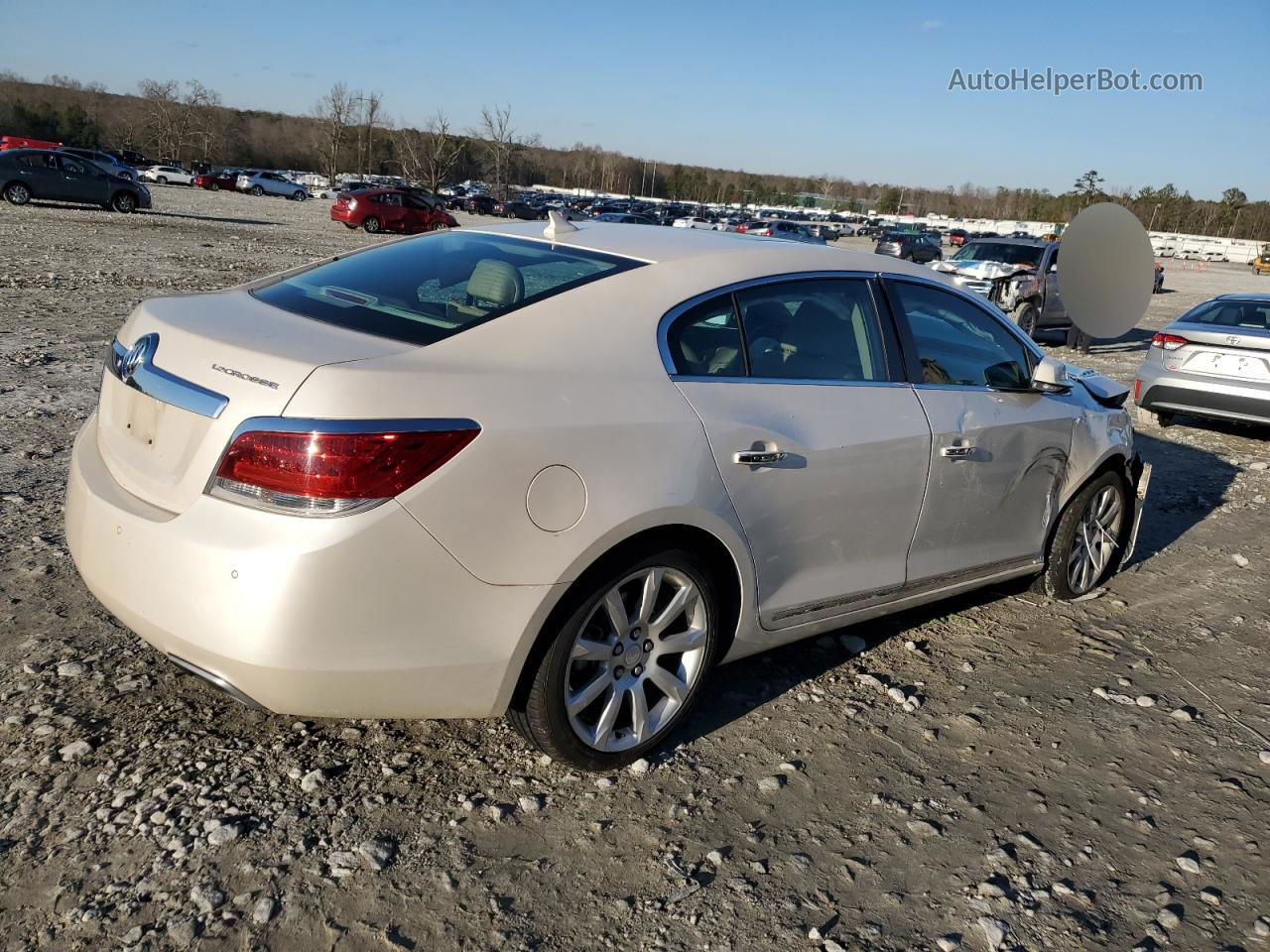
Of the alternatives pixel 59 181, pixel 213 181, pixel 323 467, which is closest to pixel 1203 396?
pixel 323 467

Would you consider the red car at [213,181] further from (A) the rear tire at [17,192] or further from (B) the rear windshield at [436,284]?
(B) the rear windshield at [436,284]

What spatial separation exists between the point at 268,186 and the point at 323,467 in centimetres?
6382

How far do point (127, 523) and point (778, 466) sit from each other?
1.95 meters

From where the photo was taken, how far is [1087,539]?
5.30 meters

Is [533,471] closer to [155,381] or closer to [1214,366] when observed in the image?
[155,381]

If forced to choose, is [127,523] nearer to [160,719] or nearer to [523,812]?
[160,719]

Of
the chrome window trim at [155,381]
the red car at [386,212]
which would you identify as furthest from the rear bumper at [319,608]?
the red car at [386,212]

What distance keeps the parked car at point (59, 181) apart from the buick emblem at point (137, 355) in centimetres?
3022

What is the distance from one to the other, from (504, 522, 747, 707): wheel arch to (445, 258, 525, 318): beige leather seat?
82 cm

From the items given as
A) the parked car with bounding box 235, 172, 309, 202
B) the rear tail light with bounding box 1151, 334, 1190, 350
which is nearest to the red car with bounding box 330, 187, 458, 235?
the parked car with bounding box 235, 172, 309, 202

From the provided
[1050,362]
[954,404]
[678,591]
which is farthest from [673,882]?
[1050,362]

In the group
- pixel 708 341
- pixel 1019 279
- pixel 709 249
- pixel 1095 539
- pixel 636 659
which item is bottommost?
pixel 1095 539

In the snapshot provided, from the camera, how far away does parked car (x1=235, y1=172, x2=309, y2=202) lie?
6031 centimetres

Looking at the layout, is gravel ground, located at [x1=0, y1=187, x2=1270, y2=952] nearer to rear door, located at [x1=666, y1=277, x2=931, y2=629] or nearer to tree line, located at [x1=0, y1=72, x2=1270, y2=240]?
rear door, located at [x1=666, y1=277, x2=931, y2=629]
